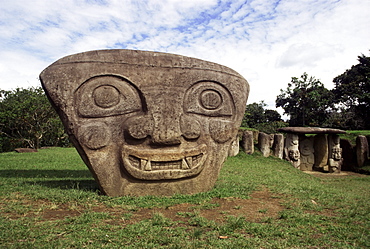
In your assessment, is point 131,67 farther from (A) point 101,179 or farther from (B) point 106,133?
(A) point 101,179

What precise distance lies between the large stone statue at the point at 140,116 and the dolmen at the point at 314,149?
8.76 meters

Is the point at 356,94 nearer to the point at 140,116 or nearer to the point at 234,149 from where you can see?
the point at 234,149

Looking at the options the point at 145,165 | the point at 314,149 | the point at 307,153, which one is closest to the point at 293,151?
the point at 307,153

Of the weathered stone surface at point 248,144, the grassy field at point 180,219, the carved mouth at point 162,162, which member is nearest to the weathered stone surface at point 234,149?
the weathered stone surface at point 248,144

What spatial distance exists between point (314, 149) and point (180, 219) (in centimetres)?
1200

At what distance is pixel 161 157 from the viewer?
15.9 feet

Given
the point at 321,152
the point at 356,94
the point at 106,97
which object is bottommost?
the point at 321,152

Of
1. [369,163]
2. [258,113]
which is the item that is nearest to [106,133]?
[369,163]

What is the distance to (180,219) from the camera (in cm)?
385

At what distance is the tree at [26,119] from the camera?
1672 cm

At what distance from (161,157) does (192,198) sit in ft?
2.80

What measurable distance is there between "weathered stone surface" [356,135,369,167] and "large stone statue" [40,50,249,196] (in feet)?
36.7

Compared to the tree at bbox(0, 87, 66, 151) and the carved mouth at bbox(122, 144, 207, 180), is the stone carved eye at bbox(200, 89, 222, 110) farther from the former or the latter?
the tree at bbox(0, 87, 66, 151)

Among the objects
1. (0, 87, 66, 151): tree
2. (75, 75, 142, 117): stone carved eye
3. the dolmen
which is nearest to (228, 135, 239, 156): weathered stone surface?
the dolmen
